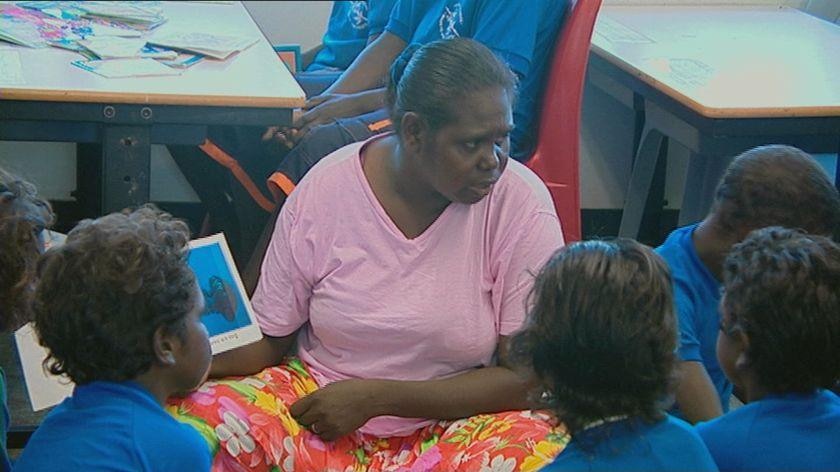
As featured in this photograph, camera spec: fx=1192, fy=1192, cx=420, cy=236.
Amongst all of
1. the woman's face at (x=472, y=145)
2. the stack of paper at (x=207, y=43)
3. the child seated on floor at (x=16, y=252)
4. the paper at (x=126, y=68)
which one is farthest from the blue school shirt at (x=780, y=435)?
the stack of paper at (x=207, y=43)

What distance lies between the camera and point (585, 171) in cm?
368

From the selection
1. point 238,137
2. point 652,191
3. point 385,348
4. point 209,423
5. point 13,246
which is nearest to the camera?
point 13,246

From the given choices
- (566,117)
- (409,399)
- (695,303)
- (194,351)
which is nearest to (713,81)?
(566,117)

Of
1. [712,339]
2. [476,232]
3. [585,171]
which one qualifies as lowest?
[585,171]

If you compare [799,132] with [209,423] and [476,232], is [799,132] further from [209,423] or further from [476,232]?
[209,423]

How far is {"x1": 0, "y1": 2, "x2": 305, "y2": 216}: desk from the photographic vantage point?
2336mm

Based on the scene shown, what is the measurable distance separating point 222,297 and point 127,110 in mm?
512

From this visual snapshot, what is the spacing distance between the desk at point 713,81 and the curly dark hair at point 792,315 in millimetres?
1000

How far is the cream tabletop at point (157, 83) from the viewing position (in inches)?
92.0

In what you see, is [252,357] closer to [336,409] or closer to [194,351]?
[336,409]

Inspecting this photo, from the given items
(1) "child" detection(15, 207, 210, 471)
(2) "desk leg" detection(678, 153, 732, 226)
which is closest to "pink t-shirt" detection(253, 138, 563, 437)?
(1) "child" detection(15, 207, 210, 471)

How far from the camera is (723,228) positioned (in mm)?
2039

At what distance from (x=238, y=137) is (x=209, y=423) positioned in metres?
1.10

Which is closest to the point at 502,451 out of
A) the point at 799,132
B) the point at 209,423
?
the point at 209,423
